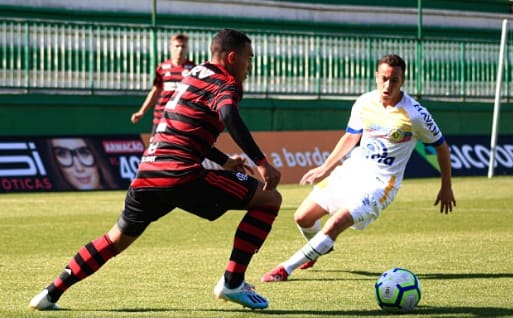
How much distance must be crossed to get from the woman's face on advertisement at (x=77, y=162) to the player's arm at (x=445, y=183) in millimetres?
11842

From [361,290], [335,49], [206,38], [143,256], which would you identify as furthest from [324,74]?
[361,290]

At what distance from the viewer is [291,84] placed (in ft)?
87.1

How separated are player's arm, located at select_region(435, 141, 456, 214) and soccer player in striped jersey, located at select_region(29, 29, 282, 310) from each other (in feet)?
6.82

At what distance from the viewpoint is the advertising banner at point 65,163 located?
66.1 feet

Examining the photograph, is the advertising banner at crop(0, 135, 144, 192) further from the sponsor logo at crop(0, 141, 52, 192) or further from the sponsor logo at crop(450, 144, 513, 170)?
the sponsor logo at crop(450, 144, 513, 170)

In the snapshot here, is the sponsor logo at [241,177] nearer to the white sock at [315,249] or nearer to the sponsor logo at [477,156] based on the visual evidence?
the white sock at [315,249]

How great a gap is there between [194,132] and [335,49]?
65.4 feet

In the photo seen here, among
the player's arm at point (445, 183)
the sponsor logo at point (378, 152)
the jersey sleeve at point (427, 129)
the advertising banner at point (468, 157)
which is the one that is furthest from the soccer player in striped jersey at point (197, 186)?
the advertising banner at point (468, 157)

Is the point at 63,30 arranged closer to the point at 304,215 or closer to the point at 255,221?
the point at 304,215

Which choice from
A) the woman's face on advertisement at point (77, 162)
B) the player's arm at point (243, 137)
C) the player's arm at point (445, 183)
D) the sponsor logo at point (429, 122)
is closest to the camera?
the player's arm at point (243, 137)

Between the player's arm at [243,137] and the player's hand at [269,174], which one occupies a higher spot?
the player's arm at [243,137]

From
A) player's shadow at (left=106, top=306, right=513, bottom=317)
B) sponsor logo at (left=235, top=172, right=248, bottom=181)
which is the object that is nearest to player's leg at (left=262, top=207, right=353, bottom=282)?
player's shadow at (left=106, top=306, right=513, bottom=317)

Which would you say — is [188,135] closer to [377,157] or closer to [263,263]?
[377,157]

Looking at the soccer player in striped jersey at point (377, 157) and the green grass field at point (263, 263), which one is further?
the soccer player in striped jersey at point (377, 157)
